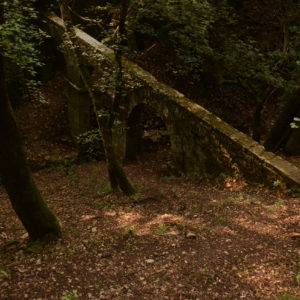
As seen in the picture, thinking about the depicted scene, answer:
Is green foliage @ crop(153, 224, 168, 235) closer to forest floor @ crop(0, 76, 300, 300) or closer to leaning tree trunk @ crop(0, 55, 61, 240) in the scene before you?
forest floor @ crop(0, 76, 300, 300)

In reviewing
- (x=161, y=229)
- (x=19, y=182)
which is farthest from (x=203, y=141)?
(x=19, y=182)

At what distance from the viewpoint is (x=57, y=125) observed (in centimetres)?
1777

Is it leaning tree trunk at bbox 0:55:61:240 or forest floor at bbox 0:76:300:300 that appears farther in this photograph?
leaning tree trunk at bbox 0:55:61:240

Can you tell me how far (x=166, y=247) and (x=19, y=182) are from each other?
9.48 feet

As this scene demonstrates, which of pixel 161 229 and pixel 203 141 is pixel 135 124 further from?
pixel 161 229

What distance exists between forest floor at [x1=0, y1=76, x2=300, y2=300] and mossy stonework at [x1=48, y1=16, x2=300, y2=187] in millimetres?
418

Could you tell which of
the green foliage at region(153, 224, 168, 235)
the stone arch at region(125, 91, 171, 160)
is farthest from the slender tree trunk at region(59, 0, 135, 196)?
the stone arch at region(125, 91, 171, 160)

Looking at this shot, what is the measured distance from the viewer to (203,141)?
11789 millimetres

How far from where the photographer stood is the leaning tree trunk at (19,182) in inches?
245

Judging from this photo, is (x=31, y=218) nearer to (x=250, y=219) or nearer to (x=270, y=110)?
(x=250, y=219)

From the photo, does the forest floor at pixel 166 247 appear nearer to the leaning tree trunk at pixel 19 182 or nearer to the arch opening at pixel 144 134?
the leaning tree trunk at pixel 19 182

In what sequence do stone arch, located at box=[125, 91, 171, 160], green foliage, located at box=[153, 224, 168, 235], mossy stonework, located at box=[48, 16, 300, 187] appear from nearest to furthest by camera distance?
1. green foliage, located at box=[153, 224, 168, 235]
2. mossy stonework, located at box=[48, 16, 300, 187]
3. stone arch, located at box=[125, 91, 171, 160]

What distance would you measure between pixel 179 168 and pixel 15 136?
7.45m

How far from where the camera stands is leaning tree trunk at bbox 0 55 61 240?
6.23 metres
